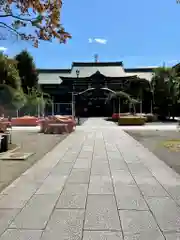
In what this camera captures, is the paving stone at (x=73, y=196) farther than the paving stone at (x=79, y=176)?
No

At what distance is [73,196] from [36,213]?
1095 mm

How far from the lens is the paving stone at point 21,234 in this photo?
13.4 ft

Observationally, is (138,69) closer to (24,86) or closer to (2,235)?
(24,86)

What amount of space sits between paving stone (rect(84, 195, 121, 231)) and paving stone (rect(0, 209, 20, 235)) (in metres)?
0.98

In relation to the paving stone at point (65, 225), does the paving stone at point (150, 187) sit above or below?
below

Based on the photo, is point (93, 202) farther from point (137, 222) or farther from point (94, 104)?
point (94, 104)

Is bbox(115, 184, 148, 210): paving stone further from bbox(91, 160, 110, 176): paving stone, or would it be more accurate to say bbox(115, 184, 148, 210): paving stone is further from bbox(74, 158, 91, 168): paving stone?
bbox(74, 158, 91, 168): paving stone

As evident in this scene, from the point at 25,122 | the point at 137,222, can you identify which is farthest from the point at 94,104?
the point at 137,222

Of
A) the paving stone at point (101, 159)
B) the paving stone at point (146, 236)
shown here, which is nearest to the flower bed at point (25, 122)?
the paving stone at point (101, 159)

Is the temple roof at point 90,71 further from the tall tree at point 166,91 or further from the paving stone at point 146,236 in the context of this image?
the paving stone at point 146,236

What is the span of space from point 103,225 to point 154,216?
0.79 m

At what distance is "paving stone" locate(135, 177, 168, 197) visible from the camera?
6.15 metres

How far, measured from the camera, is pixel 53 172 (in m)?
8.27

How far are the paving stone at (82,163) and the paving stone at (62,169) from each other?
0.58ft
